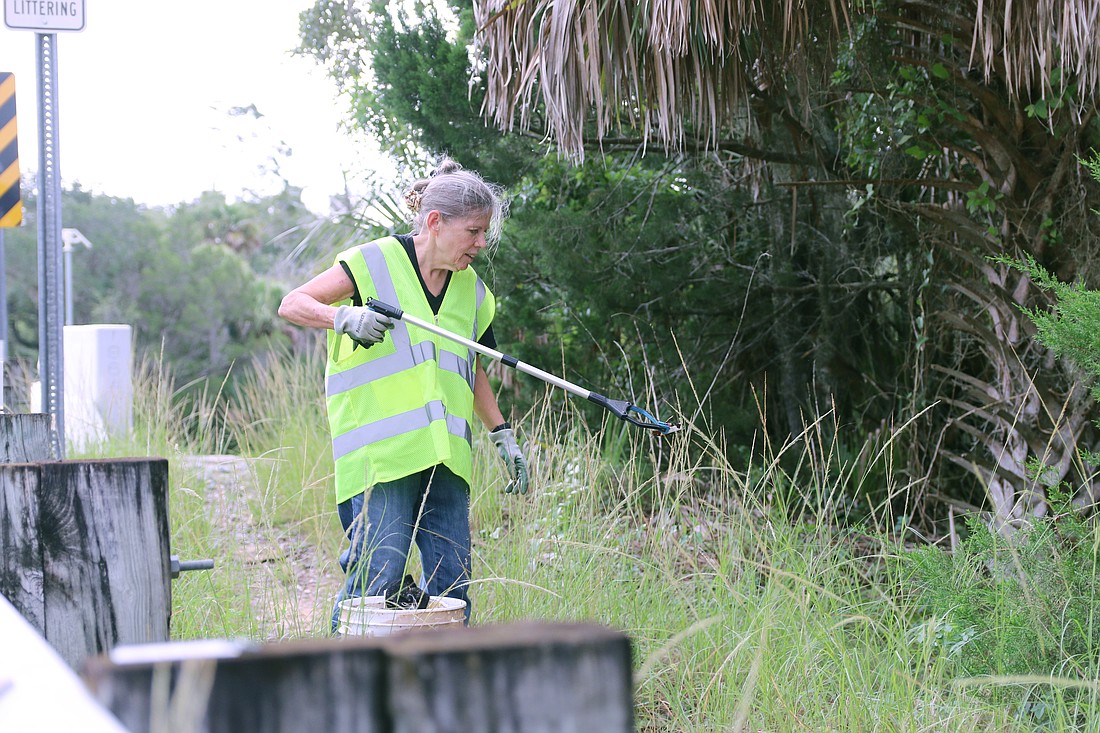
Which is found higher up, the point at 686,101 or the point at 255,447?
the point at 686,101

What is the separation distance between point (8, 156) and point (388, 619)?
2.98 m

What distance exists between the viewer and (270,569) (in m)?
3.66

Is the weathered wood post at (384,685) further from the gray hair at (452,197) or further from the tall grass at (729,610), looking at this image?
the gray hair at (452,197)

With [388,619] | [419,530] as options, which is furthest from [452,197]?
[388,619]

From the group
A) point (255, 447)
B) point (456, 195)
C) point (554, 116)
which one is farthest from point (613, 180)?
point (456, 195)

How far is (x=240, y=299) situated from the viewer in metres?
26.1

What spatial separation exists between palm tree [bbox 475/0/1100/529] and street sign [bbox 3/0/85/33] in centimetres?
164

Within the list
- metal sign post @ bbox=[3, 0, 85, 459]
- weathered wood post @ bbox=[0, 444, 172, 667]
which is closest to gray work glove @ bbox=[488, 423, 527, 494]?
metal sign post @ bbox=[3, 0, 85, 459]

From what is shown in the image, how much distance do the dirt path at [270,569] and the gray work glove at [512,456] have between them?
67cm

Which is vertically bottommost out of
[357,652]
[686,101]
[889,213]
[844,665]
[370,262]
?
[844,665]

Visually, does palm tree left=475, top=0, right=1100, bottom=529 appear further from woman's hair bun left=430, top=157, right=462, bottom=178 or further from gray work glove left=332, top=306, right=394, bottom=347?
gray work glove left=332, top=306, right=394, bottom=347

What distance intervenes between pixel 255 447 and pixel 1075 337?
4.82m

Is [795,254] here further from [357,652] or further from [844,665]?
[357,652]

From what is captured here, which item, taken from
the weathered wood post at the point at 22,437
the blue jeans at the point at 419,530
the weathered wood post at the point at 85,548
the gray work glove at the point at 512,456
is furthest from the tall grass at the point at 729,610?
the weathered wood post at the point at 85,548
